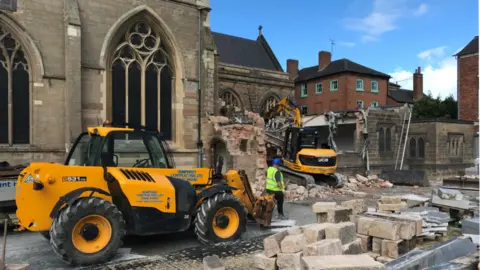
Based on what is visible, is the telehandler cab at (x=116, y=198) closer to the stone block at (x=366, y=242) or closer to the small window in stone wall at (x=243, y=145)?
the stone block at (x=366, y=242)

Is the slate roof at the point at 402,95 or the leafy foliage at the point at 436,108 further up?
the slate roof at the point at 402,95

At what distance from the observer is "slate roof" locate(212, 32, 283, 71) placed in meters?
34.8

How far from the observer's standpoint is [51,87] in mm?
13070

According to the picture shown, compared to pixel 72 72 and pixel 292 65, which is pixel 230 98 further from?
pixel 72 72

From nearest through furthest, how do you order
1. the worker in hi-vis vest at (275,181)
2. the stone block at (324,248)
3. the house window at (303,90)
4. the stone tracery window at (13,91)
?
the stone block at (324,248) → the worker in hi-vis vest at (275,181) → the stone tracery window at (13,91) → the house window at (303,90)

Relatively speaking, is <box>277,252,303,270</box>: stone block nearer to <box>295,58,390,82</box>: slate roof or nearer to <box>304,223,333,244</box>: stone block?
<box>304,223,333,244</box>: stone block

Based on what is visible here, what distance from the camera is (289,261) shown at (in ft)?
17.8

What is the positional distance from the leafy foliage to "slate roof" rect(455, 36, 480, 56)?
760 cm

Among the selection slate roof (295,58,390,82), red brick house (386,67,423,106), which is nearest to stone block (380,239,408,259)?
slate roof (295,58,390,82)

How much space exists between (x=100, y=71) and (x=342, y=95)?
28519mm

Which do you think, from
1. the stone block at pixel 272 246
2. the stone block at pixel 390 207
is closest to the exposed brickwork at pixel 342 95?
the stone block at pixel 390 207

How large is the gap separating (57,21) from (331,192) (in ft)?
39.4

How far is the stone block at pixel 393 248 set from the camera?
21.1 ft

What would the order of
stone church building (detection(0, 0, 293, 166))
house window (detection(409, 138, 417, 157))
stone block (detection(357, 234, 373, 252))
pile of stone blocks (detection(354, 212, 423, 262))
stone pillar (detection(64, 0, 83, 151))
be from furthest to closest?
house window (detection(409, 138, 417, 157)), stone pillar (detection(64, 0, 83, 151)), stone church building (detection(0, 0, 293, 166)), stone block (detection(357, 234, 373, 252)), pile of stone blocks (detection(354, 212, 423, 262))
